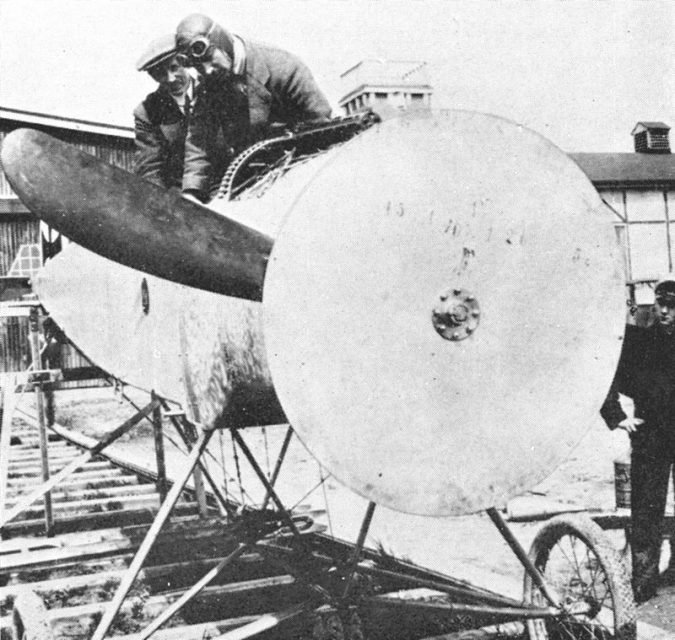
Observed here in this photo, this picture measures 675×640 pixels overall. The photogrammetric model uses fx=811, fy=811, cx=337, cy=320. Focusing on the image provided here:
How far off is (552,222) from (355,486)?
120cm

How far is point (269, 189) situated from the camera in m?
3.60

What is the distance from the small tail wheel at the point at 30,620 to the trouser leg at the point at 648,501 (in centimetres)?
428

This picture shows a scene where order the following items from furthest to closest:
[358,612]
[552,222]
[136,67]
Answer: [136,67] → [358,612] → [552,222]

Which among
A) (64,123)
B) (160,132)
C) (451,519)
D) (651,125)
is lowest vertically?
(451,519)

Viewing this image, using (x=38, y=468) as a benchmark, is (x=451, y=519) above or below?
below

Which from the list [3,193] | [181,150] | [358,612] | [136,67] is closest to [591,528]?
[358,612]

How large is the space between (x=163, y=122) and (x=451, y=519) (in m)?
5.39

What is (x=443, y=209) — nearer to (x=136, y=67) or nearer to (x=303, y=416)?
(x=303, y=416)

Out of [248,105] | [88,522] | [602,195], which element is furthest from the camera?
[602,195]

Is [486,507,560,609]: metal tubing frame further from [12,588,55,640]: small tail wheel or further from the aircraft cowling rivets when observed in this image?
[12,588,55,640]: small tail wheel

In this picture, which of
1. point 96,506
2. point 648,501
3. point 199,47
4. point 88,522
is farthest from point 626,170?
point 199,47

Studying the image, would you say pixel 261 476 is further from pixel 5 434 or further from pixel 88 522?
pixel 88 522

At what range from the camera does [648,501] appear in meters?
6.07

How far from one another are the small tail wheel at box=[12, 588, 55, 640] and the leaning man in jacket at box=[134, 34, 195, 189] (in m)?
3.04
